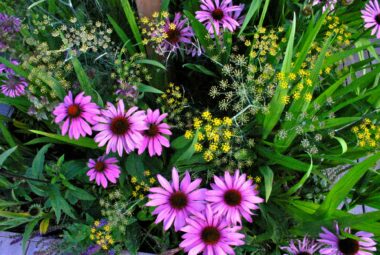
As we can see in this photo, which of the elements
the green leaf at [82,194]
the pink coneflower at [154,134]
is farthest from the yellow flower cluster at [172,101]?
the green leaf at [82,194]

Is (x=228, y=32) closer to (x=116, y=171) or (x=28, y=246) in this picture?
(x=116, y=171)

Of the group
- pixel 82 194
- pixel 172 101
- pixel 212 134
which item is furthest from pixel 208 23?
pixel 82 194

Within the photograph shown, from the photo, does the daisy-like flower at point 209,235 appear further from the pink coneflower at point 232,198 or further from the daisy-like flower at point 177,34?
the daisy-like flower at point 177,34

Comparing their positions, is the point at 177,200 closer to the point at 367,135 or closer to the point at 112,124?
the point at 112,124

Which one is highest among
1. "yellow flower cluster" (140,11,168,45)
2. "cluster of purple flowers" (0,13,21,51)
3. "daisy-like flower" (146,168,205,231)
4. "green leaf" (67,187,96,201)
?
"yellow flower cluster" (140,11,168,45)

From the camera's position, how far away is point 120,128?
858 mm

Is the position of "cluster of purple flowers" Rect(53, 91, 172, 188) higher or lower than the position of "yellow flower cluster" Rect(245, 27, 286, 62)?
lower

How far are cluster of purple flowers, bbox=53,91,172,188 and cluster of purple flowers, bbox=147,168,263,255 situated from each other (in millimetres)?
104

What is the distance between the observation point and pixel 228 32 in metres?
1.06

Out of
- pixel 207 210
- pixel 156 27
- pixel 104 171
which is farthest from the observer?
pixel 156 27

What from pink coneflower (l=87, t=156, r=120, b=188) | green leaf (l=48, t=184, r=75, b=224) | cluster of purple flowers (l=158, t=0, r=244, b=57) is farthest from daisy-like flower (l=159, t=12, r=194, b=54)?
green leaf (l=48, t=184, r=75, b=224)

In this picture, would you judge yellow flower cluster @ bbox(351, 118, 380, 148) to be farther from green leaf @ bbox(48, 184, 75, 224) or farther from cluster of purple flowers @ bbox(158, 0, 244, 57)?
green leaf @ bbox(48, 184, 75, 224)

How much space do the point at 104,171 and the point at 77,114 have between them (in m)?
0.17

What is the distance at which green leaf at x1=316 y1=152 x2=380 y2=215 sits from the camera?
790 mm
